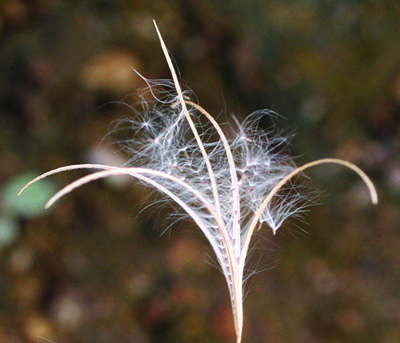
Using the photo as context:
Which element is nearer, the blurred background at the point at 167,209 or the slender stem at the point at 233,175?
the slender stem at the point at 233,175

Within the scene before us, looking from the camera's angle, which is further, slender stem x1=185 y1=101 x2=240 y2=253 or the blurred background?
the blurred background

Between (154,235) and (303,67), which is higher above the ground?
(303,67)

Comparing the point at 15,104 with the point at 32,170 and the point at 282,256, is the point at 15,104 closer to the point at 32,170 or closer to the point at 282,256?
the point at 32,170

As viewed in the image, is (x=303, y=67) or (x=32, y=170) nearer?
(x=32, y=170)

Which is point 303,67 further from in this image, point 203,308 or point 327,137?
point 203,308

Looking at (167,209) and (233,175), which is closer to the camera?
(233,175)

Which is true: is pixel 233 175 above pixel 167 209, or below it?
above

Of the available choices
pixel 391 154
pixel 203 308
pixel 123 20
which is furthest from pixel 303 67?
pixel 203 308

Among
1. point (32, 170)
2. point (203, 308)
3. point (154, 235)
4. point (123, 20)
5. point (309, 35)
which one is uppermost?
point (123, 20)
